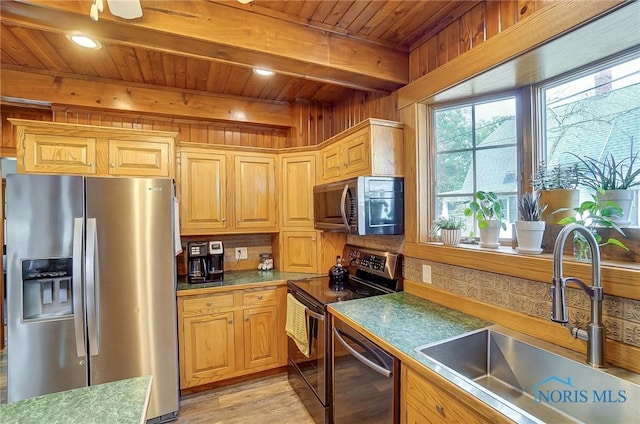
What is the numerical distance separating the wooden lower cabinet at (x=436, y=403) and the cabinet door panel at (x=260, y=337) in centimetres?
158

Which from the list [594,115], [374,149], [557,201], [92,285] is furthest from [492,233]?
[92,285]

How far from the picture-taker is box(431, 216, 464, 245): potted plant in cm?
188

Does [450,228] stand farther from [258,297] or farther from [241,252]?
[241,252]

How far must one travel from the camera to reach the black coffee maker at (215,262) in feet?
8.84

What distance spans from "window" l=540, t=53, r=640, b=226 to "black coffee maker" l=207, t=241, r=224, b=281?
252cm

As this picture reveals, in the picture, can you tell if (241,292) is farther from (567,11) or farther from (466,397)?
(567,11)

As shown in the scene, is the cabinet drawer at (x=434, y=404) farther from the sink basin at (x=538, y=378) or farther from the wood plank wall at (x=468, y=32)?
the wood plank wall at (x=468, y=32)

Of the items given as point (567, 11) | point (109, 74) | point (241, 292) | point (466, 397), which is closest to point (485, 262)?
point (466, 397)

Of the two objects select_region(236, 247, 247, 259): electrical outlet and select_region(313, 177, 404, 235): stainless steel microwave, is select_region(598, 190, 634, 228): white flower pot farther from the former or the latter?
select_region(236, 247, 247, 259): electrical outlet

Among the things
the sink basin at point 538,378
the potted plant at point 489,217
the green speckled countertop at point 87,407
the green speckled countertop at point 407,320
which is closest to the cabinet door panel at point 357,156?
the potted plant at point 489,217

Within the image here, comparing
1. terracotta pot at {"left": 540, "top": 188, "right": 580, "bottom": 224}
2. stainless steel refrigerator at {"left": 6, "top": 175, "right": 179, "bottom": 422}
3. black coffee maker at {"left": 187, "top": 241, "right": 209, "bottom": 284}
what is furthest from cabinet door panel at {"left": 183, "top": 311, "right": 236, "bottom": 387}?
terracotta pot at {"left": 540, "top": 188, "right": 580, "bottom": 224}

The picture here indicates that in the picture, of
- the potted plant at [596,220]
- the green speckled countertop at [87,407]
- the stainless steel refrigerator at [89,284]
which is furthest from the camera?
the stainless steel refrigerator at [89,284]

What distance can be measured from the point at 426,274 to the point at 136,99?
2864 mm

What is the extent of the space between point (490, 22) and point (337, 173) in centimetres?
139
